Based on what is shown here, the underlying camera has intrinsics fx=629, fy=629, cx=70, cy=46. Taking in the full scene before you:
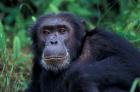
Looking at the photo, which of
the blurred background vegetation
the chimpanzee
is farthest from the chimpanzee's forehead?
the blurred background vegetation

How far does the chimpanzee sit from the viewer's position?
6000 mm

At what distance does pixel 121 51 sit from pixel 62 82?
0.66m

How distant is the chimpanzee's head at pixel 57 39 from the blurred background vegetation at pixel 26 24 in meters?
0.25

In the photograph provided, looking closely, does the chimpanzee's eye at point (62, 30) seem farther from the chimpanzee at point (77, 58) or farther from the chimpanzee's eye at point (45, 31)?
the chimpanzee's eye at point (45, 31)

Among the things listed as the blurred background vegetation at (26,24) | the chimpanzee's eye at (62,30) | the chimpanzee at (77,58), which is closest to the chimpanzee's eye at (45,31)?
the chimpanzee at (77,58)

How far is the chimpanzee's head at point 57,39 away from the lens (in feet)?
20.4

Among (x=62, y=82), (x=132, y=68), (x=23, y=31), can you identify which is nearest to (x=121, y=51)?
(x=132, y=68)

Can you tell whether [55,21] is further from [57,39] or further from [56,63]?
[56,63]

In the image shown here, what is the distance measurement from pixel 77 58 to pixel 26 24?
3135mm

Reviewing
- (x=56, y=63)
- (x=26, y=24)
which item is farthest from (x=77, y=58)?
(x=26, y=24)

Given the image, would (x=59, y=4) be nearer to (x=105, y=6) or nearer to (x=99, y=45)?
(x=105, y=6)

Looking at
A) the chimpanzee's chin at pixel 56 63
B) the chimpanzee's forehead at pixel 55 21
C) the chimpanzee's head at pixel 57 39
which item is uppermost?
the chimpanzee's forehead at pixel 55 21

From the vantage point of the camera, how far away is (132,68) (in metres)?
6.08

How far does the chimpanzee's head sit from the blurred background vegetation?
25cm
